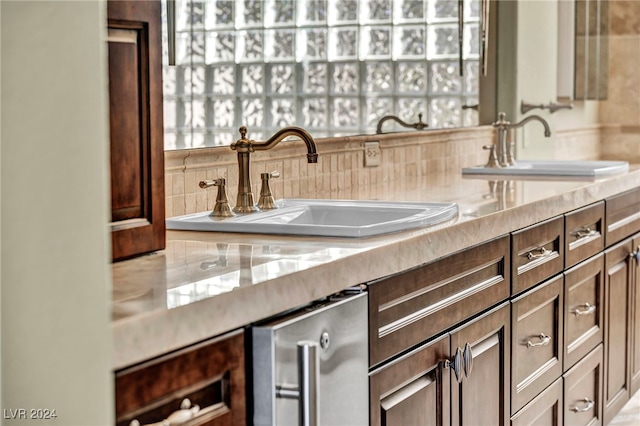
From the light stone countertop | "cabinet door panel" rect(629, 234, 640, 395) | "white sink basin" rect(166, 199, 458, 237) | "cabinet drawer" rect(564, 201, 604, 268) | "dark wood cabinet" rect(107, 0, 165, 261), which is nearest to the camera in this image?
the light stone countertop

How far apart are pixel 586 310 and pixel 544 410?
400mm

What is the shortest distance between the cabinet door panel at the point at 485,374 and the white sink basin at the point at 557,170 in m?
0.95

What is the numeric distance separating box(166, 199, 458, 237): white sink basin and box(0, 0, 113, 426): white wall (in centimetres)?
76

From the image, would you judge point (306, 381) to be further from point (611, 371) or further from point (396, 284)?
point (611, 371)

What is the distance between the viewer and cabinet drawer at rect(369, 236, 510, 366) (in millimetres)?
1630

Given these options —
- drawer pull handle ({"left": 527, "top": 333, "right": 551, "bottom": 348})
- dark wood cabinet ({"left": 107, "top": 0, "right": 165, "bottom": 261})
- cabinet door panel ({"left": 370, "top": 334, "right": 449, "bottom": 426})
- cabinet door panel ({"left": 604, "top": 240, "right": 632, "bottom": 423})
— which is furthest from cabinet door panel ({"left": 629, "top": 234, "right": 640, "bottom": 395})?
dark wood cabinet ({"left": 107, "top": 0, "right": 165, "bottom": 261})

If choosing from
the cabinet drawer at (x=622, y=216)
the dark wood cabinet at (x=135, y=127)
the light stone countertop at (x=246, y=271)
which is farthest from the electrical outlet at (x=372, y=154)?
the dark wood cabinet at (x=135, y=127)

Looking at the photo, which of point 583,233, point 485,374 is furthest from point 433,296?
point 583,233

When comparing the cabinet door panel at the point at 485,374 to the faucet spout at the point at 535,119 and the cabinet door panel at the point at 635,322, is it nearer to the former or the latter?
the faucet spout at the point at 535,119

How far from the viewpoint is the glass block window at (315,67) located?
2084 mm

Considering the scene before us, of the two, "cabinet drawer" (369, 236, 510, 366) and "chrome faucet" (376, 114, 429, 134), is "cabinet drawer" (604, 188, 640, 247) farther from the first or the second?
"cabinet drawer" (369, 236, 510, 366)

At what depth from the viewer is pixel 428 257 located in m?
1.77

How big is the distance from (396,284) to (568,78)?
3.01 meters

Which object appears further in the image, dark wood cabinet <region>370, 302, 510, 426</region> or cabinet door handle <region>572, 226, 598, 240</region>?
cabinet door handle <region>572, 226, 598, 240</region>
